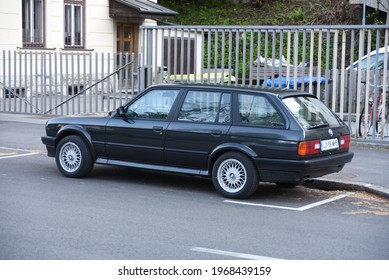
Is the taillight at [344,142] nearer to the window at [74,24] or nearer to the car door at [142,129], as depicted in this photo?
the car door at [142,129]

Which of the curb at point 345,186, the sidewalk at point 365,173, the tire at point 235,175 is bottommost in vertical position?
the curb at point 345,186

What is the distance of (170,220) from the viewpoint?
883 centimetres

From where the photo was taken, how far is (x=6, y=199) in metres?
9.86

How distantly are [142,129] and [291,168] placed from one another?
229 centimetres

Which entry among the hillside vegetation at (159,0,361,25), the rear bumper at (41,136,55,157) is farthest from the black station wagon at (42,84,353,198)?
the hillside vegetation at (159,0,361,25)

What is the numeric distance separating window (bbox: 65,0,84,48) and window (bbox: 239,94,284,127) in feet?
60.3

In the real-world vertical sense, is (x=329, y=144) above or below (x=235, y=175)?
above

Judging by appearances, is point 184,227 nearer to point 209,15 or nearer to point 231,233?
point 231,233

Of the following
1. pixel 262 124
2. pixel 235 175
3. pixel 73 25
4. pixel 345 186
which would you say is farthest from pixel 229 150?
pixel 73 25

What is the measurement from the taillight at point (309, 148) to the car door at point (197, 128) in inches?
42.2

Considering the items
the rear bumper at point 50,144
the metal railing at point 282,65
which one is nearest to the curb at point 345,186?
the rear bumper at point 50,144

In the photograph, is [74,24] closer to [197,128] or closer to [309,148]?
[197,128]

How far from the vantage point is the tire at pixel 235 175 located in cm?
1002

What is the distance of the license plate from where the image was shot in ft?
33.2
